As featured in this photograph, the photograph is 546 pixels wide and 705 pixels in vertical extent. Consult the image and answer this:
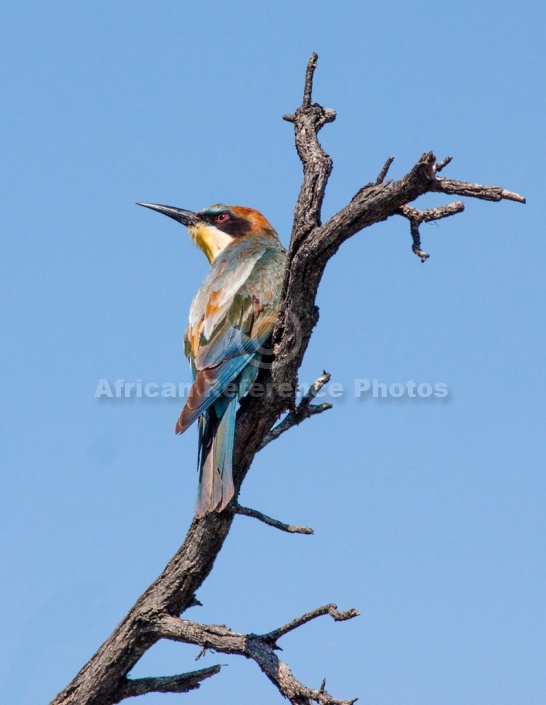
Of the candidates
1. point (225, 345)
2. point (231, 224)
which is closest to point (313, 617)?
point (225, 345)

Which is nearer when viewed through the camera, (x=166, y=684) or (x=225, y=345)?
(x=166, y=684)

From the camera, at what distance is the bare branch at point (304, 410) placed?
4172 mm

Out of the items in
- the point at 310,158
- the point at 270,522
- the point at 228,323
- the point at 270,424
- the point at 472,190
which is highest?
the point at 310,158

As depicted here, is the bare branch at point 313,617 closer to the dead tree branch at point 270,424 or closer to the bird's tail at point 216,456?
the dead tree branch at point 270,424

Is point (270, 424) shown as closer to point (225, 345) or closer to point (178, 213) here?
point (225, 345)

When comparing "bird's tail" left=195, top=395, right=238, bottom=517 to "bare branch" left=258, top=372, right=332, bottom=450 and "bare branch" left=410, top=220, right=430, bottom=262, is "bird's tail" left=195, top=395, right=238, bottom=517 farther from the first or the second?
"bare branch" left=410, top=220, right=430, bottom=262

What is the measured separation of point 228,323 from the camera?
15.4 ft

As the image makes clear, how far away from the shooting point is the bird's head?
19.8ft

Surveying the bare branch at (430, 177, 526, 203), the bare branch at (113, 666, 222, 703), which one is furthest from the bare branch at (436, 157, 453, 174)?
the bare branch at (113, 666, 222, 703)

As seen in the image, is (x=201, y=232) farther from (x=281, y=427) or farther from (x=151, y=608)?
(x=151, y=608)

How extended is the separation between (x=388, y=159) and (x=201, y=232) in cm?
275

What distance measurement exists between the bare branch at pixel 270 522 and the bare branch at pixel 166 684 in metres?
0.73

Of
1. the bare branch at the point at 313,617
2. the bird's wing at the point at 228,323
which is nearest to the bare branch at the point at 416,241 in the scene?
the bird's wing at the point at 228,323

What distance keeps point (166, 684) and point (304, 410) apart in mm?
1441
